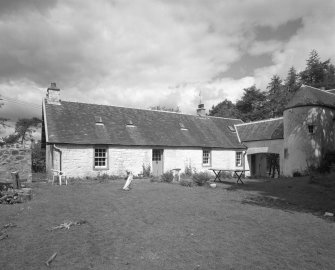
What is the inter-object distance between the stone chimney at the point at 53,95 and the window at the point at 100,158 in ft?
17.8

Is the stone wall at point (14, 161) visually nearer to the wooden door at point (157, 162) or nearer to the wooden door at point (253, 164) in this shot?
the wooden door at point (157, 162)

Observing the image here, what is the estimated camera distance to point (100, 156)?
20719mm

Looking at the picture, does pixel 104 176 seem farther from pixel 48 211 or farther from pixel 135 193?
pixel 48 211

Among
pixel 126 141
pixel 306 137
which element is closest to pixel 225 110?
pixel 306 137

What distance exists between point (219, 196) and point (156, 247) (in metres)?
7.63

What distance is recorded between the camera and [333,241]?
6598 millimetres

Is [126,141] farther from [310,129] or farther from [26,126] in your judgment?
[26,126]

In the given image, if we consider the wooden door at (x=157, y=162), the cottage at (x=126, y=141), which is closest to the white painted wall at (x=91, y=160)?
the cottage at (x=126, y=141)

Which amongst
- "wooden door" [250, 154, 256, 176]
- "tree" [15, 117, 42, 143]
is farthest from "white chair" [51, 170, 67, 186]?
"tree" [15, 117, 42, 143]

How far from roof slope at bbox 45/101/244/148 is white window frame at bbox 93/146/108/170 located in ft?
2.21

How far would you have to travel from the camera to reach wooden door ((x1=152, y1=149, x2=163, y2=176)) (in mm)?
23250

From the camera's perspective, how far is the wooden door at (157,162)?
2325 cm

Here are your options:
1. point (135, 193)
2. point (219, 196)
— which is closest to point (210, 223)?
point (219, 196)

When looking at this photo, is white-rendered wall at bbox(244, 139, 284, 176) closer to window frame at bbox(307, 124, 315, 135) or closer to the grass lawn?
window frame at bbox(307, 124, 315, 135)
